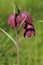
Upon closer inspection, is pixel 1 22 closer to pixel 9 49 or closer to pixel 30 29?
pixel 9 49

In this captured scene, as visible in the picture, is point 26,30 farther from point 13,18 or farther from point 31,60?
point 31,60

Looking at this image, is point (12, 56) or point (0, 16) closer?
point (12, 56)

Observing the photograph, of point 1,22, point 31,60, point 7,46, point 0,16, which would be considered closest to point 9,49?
point 7,46

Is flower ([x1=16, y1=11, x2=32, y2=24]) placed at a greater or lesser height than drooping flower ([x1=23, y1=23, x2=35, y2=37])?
greater

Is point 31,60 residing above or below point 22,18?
below

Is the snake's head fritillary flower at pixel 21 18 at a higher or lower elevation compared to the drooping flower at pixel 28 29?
higher

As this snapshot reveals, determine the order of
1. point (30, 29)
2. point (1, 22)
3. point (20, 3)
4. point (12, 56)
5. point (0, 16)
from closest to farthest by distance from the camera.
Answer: point (30, 29) < point (12, 56) < point (1, 22) < point (0, 16) < point (20, 3)

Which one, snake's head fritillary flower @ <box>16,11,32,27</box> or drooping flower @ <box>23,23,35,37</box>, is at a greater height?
snake's head fritillary flower @ <box>16,11,32,27</box>

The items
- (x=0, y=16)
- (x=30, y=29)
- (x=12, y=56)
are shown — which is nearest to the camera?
(x=30, y=29)

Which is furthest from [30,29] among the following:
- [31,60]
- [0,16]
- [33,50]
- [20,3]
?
[20,3]
